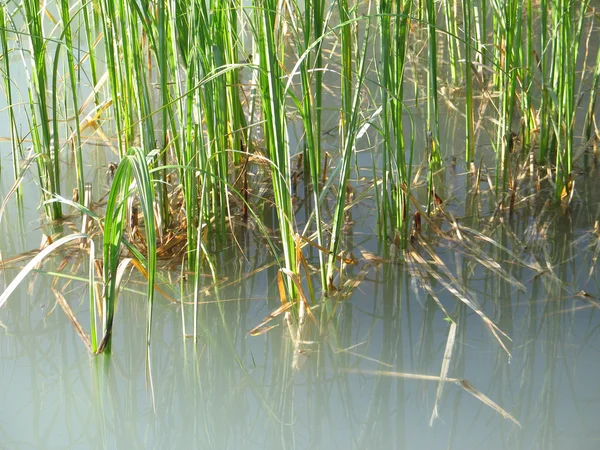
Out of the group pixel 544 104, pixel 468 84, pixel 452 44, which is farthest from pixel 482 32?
pixel 468 84

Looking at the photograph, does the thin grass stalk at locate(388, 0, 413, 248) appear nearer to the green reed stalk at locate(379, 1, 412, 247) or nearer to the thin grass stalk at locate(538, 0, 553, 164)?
the green reed stalk at locate(379, 1, 412, 247)

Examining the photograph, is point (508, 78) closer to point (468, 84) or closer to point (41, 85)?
point (468, 84)

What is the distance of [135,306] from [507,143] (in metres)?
0.69

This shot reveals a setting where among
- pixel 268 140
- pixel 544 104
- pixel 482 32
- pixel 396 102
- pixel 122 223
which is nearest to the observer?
pixel 122 223

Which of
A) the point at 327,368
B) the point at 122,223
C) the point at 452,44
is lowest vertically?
the point at 327,368

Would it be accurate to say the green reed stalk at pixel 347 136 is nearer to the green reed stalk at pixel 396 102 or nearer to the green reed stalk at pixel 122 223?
the green reed stalk at pixel 396 102

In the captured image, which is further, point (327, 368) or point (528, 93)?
point (528, 93)

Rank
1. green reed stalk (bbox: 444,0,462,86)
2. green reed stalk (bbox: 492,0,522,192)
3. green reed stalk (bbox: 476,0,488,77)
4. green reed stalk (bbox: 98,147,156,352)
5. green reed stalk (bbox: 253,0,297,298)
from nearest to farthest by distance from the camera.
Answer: green reed stalk (bbox: 98,147,156,352)
green reed stalk (bbox: 253,0,297,298)
green reed stalk (bbox: 492,0,522,192)
green reed stalk (bbox: 476,0,488,77)
green reed stalk (bbox: 444,0,462,86)

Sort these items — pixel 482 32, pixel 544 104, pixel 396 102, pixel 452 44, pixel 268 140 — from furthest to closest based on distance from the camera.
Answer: pixel 452 44, pixel 482 32, pixel 544 104, pixel 268 140, pixel 396 102

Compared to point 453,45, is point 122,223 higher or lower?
lower

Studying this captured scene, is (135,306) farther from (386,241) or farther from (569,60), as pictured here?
(569,60)

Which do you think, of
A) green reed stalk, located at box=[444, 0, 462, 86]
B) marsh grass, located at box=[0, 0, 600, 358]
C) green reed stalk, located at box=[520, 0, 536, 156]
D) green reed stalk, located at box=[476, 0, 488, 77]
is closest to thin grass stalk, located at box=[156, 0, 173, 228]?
marsh grass, located at box=[0, 0, 600, 358]

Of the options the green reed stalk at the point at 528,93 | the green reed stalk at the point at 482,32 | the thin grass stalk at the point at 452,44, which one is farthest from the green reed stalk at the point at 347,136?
the thin grass stalk at the point at 452,44

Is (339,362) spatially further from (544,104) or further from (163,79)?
(544,104)
